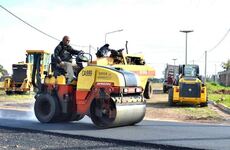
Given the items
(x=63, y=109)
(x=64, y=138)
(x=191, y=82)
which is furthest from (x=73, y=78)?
(x=191, y=82)

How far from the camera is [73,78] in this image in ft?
41.1

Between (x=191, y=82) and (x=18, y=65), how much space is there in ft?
44.3

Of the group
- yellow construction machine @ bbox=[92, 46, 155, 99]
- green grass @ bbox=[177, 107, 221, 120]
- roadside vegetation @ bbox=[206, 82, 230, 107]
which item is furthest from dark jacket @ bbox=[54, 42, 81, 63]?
roadside vegetation @ bbox=[206, 82, 230, 107]

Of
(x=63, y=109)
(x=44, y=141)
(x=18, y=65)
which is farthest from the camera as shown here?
(x=18, y=65)

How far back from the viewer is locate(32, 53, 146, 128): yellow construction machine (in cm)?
1143

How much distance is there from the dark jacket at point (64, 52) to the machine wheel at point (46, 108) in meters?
1.09

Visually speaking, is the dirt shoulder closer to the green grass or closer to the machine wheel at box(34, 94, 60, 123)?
the green grass

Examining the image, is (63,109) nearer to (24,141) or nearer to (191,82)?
(24,141)

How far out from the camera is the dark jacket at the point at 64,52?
41.1 feet

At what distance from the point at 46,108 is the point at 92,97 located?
175cm

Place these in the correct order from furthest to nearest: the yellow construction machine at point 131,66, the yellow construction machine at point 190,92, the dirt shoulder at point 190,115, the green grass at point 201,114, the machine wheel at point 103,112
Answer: the yellow construction machine at point 190,92 < the green grass at point 201,114 < the dirt shoulder at point 190,115 < the yellow construction machine at point 131,66 < the machine wheel at point 103,112

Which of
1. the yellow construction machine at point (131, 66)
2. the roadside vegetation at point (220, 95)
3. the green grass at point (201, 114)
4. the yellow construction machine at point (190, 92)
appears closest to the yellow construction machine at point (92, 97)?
the yellow construction machine at point (131, 66)

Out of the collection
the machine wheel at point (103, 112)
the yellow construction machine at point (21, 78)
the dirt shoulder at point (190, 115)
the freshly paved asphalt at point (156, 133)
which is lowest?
the dirt shoulder at point (190, 115)

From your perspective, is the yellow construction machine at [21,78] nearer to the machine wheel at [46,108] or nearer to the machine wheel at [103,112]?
the machine wheel at [46,108]
